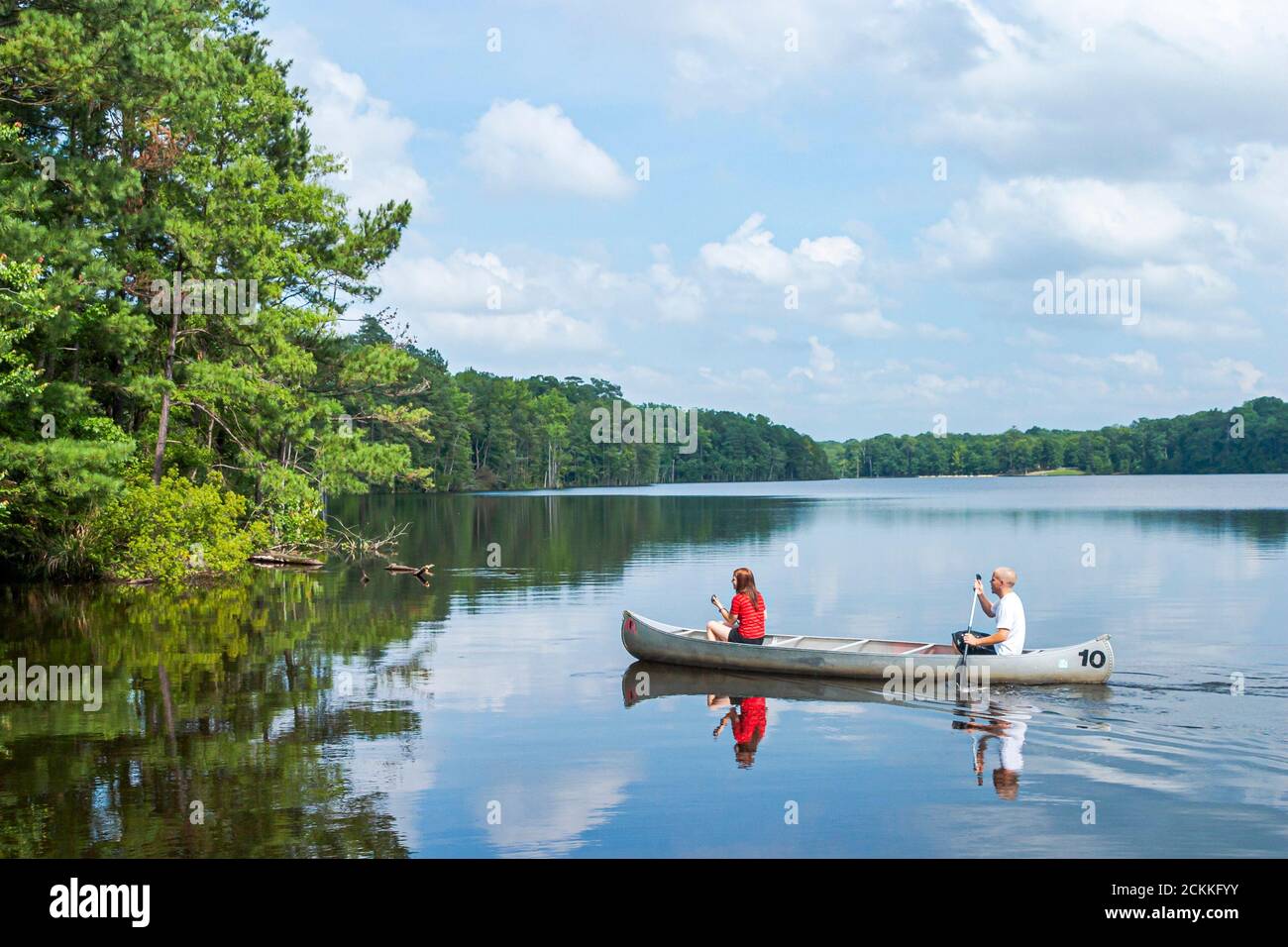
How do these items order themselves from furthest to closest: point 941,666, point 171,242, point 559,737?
point 171,242, point 941,666, point 559,737

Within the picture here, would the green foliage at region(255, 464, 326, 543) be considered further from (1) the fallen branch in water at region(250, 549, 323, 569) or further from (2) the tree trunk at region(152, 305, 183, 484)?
(2) the tree trunk at region(152, 305, 183, 484)

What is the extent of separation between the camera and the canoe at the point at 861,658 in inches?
724

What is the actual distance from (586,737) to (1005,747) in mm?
5291

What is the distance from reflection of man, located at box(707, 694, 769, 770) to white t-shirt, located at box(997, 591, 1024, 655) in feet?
12.7

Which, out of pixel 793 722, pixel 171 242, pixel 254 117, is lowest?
pixel 793 722

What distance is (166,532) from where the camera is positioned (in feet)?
111

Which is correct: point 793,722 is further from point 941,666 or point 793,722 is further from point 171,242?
point 171,242

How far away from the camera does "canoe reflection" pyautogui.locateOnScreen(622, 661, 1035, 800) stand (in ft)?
47.4

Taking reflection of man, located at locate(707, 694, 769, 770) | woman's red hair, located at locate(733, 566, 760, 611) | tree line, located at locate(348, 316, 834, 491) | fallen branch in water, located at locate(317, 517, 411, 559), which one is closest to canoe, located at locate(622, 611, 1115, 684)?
woman's red hair, located at locate(733, 566, 760, 611)

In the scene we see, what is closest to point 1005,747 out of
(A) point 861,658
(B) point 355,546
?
(A) point 861,658

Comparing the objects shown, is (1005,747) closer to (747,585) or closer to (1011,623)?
(1011,623)
